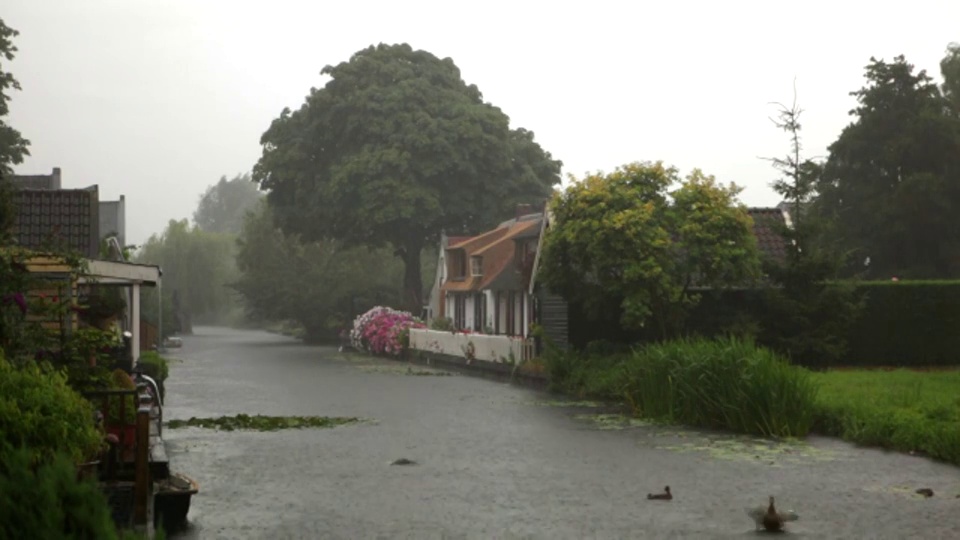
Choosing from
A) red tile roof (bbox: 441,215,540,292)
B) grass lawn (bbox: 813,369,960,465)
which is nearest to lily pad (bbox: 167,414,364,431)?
grass lawn (bbox: 813,369,960,465)

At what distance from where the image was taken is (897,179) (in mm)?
58875

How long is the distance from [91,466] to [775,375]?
1487 centimetres

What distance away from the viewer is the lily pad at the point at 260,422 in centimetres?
2652

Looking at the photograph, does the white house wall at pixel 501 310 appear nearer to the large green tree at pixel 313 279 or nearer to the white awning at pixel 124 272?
the large green tree at pixel 313 279

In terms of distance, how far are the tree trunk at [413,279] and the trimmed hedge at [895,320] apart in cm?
3950

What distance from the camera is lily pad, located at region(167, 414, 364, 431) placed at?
26516mm

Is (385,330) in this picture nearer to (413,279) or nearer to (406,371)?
(406,371)

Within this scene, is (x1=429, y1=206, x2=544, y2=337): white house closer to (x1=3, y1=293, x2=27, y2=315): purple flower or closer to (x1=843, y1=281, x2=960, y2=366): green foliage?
(x1=843, y1=281, x2=960, y2=366): green foliage

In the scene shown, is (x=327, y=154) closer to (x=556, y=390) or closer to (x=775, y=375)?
(x=556, y=390)

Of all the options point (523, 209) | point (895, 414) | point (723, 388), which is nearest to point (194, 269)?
point (523, 209)

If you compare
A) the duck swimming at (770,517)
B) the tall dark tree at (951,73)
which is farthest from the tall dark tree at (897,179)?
the duck swimming at (770,517)

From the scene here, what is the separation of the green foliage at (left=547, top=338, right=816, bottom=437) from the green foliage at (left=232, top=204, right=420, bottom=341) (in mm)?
57738

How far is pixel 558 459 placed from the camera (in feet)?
68.6

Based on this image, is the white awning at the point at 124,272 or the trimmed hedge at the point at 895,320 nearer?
the white awning at the point at 124,272
